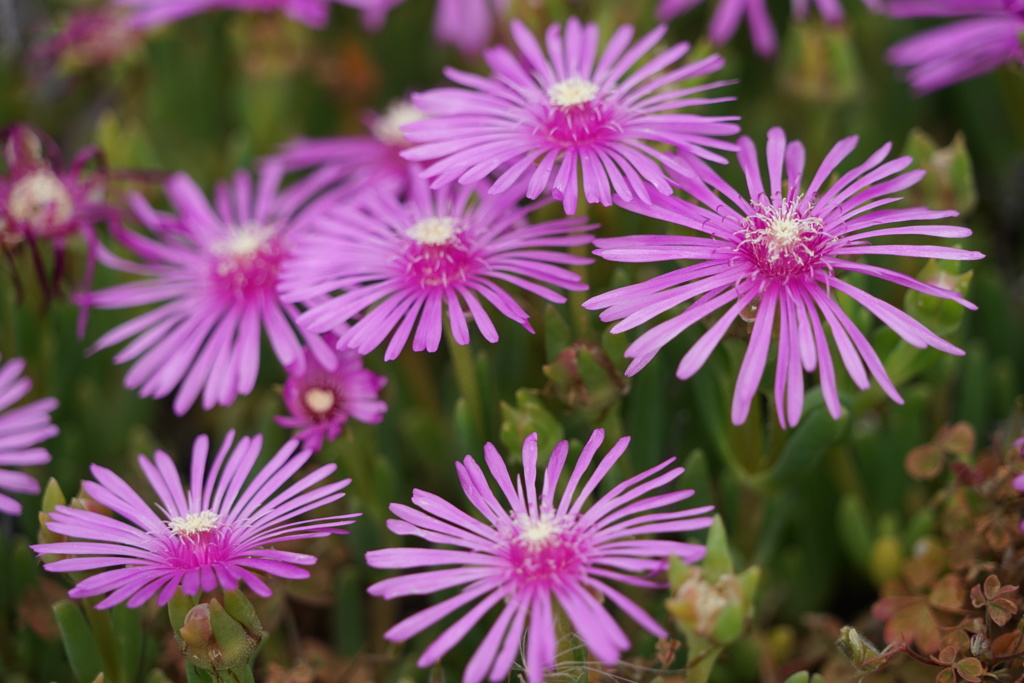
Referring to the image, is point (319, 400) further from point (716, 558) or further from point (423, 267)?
point (716, 558)

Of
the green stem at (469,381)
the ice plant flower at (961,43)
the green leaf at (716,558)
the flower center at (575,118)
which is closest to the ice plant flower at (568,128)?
the flower center at (575,118)

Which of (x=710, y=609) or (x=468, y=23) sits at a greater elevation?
(x=468, y=23)

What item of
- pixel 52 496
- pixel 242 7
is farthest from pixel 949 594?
pixel 242 7

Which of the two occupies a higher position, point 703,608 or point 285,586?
point 285,586

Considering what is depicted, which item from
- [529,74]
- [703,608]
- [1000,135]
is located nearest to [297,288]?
[529,74]

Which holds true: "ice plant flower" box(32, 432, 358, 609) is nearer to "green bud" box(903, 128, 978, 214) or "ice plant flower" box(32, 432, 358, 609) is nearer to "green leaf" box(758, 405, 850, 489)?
"green leaf" box(758, 405, 850, 489)

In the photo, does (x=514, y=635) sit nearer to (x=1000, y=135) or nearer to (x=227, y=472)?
(x=227, y=472)
